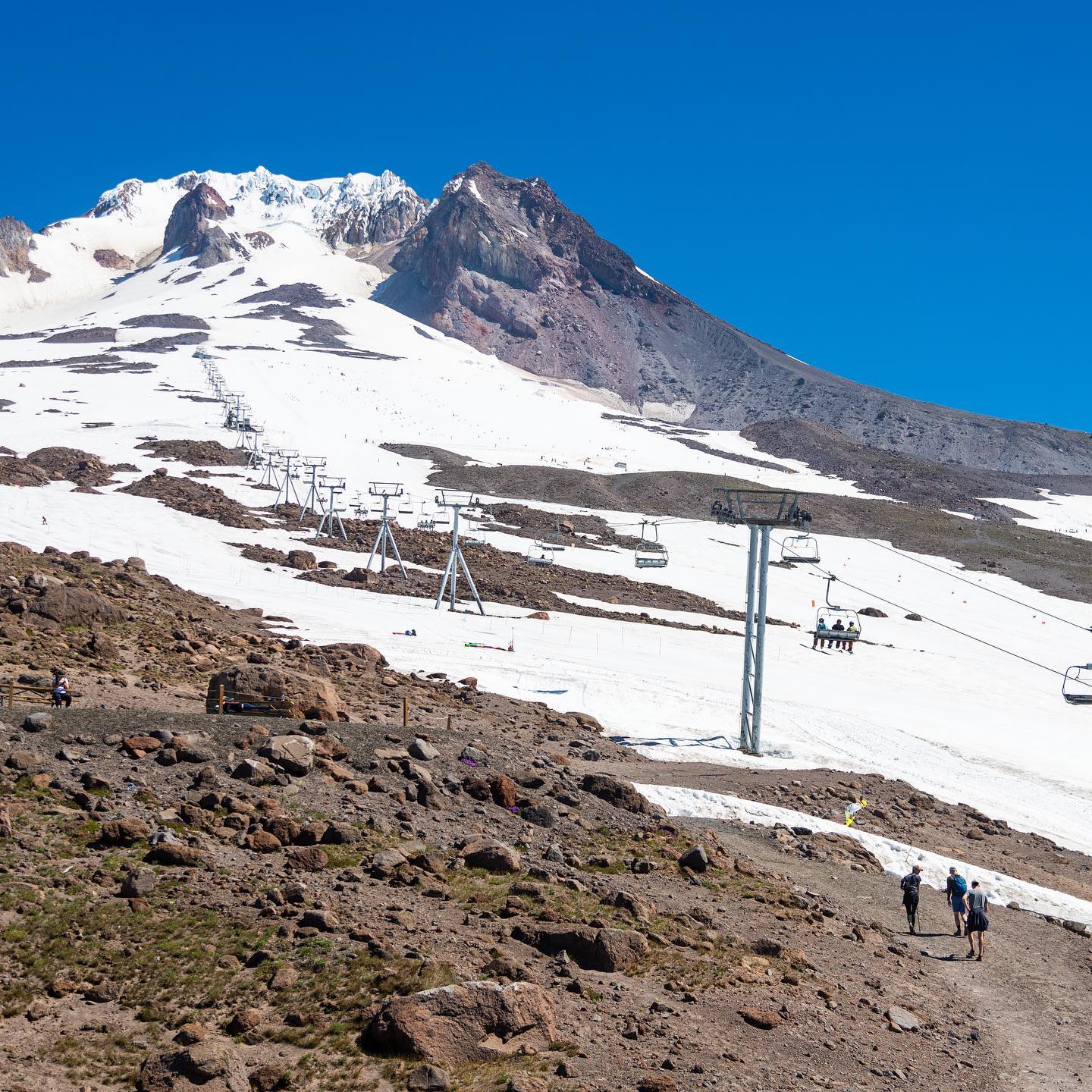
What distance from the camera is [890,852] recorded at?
23844mm

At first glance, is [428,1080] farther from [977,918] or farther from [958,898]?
[958,898]

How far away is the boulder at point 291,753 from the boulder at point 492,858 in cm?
347

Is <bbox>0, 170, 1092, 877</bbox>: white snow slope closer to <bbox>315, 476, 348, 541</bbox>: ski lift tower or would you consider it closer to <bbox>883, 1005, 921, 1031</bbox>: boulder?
<bbox>315, 476, 348, 541</bbox>: ski lift tower

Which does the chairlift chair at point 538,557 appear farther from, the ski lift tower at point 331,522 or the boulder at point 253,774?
the boulder at point 253,774

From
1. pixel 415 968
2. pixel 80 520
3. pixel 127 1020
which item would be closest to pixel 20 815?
Result: pixel 127 1020

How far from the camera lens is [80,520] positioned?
205 feet

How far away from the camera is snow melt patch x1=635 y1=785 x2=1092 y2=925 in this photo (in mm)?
22297

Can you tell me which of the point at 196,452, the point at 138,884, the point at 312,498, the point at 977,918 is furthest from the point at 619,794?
the point at 196,452

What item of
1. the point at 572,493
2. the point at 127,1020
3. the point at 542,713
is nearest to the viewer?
the point at 127,1020

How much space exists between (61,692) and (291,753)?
6441mm

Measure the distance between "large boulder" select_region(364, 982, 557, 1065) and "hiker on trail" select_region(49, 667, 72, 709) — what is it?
13.3m

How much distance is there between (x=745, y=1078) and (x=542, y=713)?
21.0 m

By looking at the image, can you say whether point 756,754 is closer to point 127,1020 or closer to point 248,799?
point 248,799

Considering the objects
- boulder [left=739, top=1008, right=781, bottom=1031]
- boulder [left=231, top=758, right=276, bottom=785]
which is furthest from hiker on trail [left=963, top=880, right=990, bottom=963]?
boulder [left=231, top=758, right=276, bottom=785]
